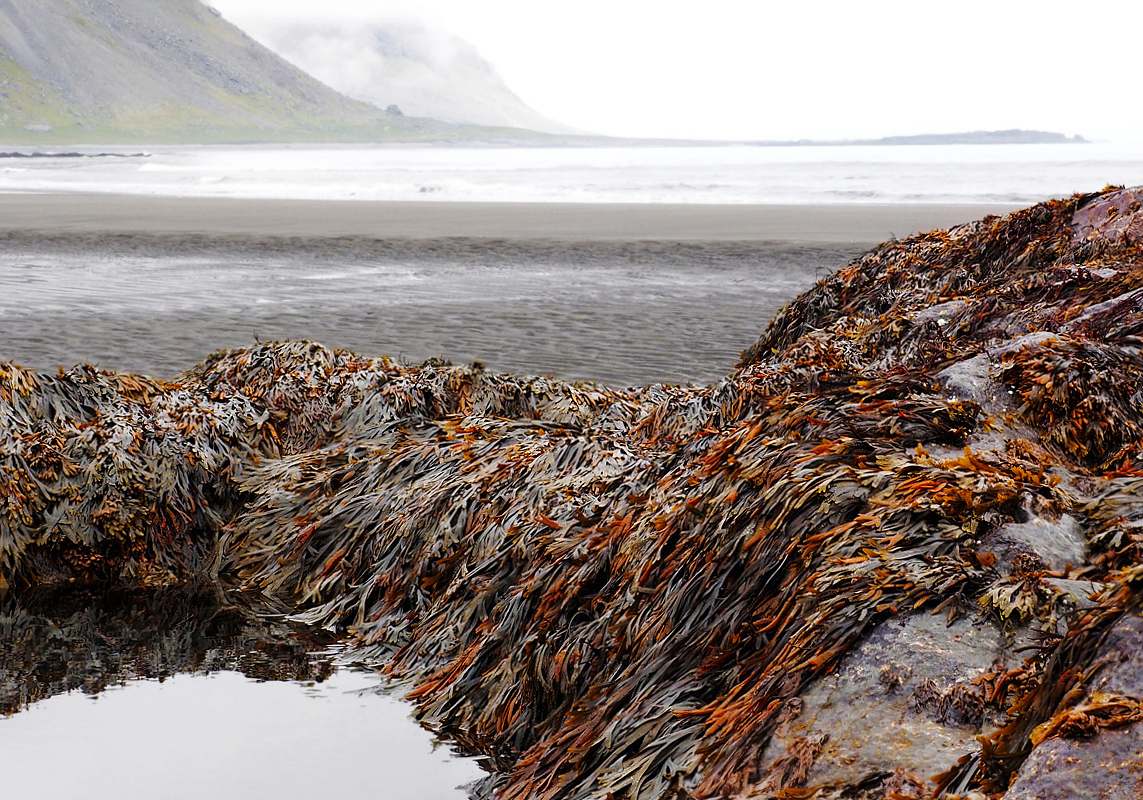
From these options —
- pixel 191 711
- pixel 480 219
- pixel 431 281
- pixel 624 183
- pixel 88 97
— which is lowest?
pixel 191 711

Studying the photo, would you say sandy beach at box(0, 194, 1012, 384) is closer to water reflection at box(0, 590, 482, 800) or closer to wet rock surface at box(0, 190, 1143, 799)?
wet rock surface at box(0, 190, 1143, 799)

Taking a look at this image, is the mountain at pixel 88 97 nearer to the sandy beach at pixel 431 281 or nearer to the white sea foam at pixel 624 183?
the white sea foam at pixel 624 183

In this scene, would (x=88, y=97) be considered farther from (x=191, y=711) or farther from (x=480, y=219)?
(x=191, y=711)

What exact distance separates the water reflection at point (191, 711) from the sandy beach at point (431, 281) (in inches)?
110

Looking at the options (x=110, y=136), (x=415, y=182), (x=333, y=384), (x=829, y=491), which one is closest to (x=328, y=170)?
(x=415, y=182)

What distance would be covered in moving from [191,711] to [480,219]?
2053 cm

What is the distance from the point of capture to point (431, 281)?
1453 cm

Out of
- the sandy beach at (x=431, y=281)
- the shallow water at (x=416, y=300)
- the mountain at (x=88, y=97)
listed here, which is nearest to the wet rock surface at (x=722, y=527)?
the sandy beach at (x=431, y=281)

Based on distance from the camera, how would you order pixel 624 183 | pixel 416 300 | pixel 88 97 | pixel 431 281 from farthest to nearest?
pixel 88 97 → pixel 624 183 → pixel 431 281 → pixel 416 300

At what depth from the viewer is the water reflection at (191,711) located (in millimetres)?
2746

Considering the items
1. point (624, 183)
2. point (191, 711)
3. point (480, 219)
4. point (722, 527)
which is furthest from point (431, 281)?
point (624, 183)

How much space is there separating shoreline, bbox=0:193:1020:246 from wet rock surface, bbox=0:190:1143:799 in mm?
14235

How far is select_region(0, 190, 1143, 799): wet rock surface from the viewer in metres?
1.96

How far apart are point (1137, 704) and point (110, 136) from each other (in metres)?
182
